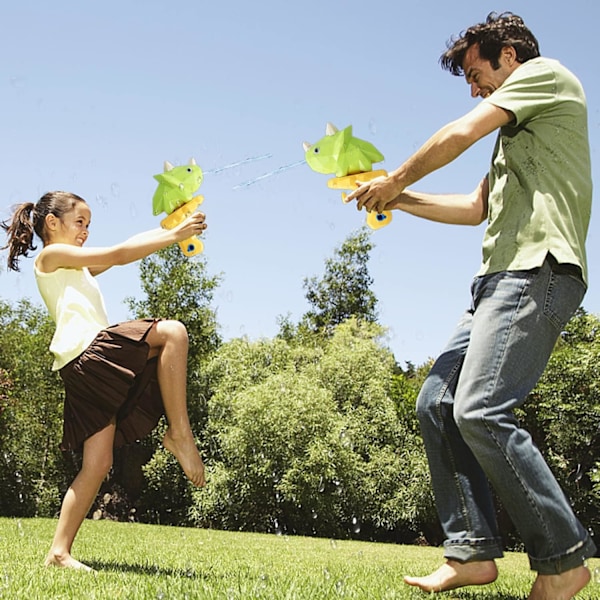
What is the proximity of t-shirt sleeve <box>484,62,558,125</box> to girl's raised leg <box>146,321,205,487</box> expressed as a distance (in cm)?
156

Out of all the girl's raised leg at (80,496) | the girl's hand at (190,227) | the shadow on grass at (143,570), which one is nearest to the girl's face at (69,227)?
the girl's hand at (190,227)

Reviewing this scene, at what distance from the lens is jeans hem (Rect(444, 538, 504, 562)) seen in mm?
2652

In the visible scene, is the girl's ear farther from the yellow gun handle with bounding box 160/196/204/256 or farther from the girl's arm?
the yellow gun handle with bounding box 160/196/204/256

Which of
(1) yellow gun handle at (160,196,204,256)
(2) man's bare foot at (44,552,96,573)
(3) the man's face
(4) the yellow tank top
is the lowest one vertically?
(2) man's bare foot at (44,552,96,573)

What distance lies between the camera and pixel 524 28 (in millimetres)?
2807

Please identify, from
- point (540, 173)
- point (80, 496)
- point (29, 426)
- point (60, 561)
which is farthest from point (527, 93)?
point (29, 426)

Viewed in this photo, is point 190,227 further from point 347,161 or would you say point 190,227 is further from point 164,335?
point 347,161

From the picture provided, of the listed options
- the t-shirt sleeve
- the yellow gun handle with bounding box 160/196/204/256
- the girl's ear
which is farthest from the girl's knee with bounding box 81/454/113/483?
the t-shirt sleeve

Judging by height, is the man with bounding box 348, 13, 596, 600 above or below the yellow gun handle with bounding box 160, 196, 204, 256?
below

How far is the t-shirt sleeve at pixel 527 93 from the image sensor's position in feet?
8.10

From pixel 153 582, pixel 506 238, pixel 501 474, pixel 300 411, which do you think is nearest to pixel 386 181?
pixel 506 238

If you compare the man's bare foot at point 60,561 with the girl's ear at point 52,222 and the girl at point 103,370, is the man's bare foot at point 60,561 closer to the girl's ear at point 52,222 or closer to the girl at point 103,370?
the girl at point 103,370

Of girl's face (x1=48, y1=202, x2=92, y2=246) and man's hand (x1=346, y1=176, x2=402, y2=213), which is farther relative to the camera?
girl's face (x1=48, y1=202, x2=92, y2=246)

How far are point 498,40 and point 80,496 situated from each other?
2.43 m
